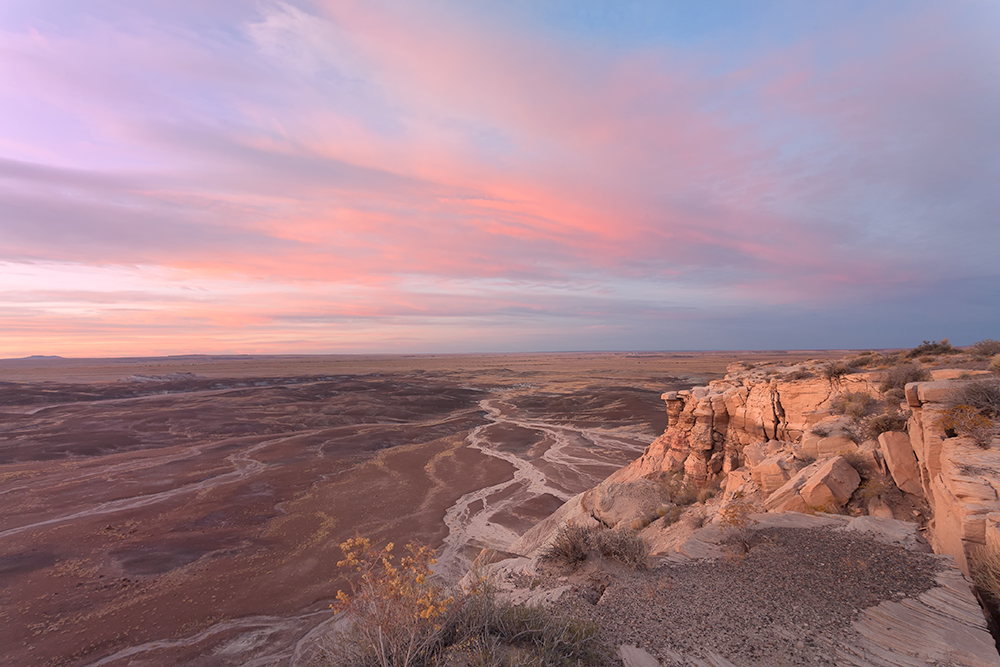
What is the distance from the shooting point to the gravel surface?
4.93 metres

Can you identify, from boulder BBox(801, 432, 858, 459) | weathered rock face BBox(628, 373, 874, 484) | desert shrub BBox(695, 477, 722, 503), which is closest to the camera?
boulder BBox(801, 432, 858, 459)

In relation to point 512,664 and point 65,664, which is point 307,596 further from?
point 512,664

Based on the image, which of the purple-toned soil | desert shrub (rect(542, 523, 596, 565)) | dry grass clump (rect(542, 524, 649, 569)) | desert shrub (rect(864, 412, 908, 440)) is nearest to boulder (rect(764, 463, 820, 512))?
desert shrub (rect(864, 412, 908, 440))

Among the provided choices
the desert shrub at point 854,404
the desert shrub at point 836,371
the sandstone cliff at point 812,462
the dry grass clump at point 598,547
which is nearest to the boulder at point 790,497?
the sandstone cliff at point 812,462

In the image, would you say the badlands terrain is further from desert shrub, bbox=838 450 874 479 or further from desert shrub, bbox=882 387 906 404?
desert shrub, bbox=838 450 874 479

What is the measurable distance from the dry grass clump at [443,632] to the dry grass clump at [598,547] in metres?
2.49

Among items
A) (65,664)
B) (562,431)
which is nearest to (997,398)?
(65,664)

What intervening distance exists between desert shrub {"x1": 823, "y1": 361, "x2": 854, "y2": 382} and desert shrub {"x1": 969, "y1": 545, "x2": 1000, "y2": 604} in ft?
29.0

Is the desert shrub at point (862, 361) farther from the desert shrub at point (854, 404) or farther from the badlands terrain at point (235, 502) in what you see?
the badlands terrain at point (235, 502)

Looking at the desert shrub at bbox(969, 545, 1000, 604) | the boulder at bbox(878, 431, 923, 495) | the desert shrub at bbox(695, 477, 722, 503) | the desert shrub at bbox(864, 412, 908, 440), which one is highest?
the desert shrub at bbox(864, 412, 908, 440)

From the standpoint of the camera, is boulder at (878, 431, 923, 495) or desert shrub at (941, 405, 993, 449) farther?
boulder at (878, 431, 923, 495)

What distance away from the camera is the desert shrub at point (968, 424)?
7.32 meters

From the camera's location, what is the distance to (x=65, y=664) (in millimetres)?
11125

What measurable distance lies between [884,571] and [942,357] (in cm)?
1218
